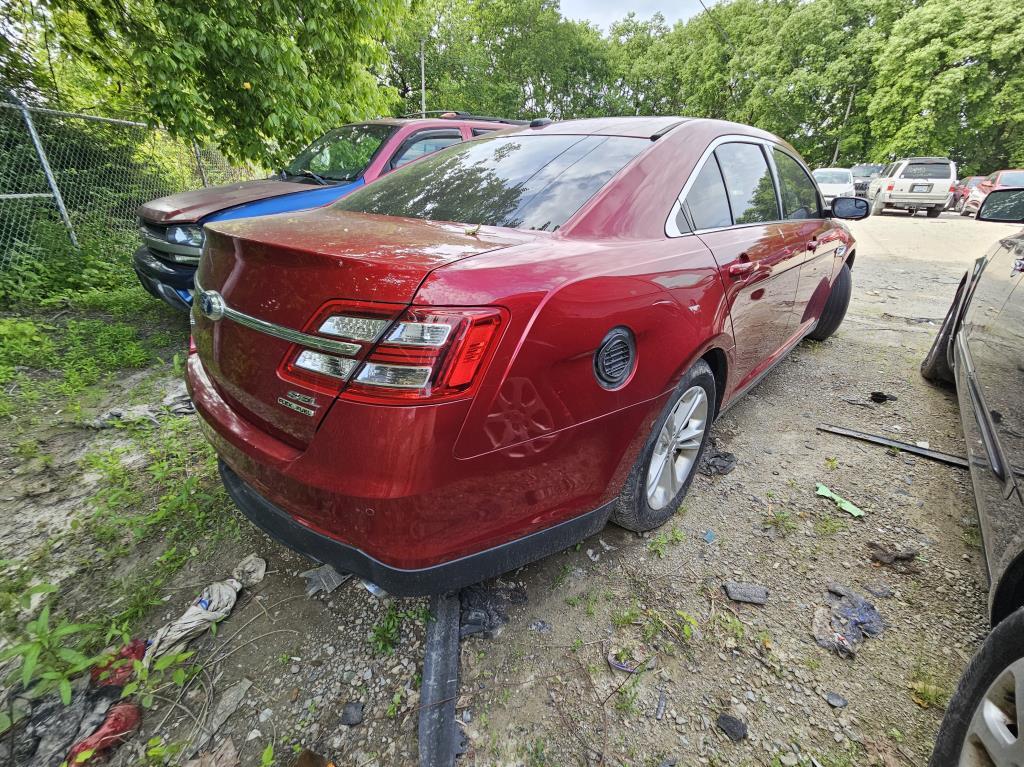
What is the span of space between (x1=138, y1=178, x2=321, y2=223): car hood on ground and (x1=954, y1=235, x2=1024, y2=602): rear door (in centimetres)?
479

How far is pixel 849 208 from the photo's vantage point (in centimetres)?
362

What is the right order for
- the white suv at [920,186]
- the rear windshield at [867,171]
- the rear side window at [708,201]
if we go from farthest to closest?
the rear windshield at [867,171] → the white suv at [920,186] → the rear side window at [708,201]

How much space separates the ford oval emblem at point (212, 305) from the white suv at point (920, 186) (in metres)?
20.1

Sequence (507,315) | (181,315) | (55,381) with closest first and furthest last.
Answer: (507,315) → (55,381) → (181,315)

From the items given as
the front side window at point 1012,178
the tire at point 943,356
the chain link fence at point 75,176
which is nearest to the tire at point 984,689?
the tire at point 943,356

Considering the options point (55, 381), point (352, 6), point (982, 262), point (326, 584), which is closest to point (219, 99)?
point (352, 6)

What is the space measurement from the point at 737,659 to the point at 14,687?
92.9 inches

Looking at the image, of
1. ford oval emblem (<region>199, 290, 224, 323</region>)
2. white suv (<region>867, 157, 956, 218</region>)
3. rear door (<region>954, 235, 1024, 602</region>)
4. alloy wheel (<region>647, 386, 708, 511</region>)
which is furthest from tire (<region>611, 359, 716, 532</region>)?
white suv (<region>867, 157, 956, 218</region>)

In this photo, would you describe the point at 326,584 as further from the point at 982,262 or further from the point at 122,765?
the point at 982,262

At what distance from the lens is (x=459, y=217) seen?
5.67 feet

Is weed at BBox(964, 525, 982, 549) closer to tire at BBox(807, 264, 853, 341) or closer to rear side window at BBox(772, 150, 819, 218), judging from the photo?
rear side window at BBox(772, 150, 819, 218)

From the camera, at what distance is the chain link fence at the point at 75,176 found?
5.41 m

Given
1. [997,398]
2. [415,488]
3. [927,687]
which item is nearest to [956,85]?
[997,398]

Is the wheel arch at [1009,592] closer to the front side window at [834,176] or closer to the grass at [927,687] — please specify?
the grass at [927,687]
